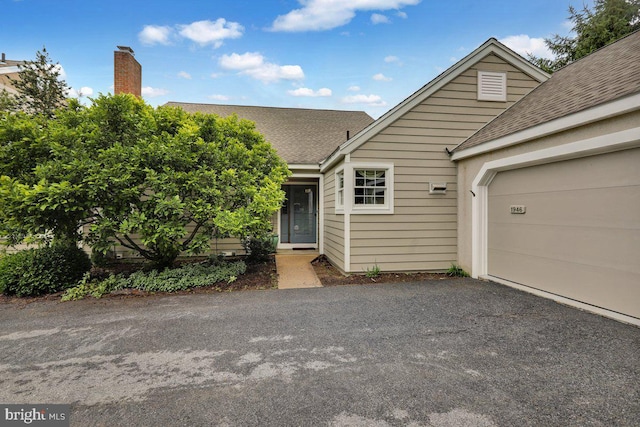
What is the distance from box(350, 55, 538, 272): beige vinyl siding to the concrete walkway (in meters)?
1.04

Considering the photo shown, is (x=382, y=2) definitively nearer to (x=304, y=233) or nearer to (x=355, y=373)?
(x=304, y=233)

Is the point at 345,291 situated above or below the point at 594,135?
below

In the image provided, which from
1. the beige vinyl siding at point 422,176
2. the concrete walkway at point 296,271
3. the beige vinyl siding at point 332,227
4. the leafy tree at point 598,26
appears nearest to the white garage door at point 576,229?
the beige vinyl siding at point 422,176

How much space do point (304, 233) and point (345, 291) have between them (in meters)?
4.92

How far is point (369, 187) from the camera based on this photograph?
6672 mm

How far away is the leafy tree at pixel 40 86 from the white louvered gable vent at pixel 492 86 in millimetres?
11369

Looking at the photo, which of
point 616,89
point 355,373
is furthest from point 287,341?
point 616,89

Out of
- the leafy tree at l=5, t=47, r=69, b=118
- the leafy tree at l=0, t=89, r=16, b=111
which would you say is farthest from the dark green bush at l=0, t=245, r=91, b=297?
the leafy tree at l=0, t=89, r=16, b=111

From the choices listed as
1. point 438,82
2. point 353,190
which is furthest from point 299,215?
point 438,82

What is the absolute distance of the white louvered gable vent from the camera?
680 cm

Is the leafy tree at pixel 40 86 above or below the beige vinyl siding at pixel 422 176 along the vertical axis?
above

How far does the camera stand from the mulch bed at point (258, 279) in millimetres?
5281

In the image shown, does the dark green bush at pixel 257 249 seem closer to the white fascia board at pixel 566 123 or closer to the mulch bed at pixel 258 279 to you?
the mulch bed at pixel 258 279

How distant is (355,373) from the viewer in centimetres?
263
